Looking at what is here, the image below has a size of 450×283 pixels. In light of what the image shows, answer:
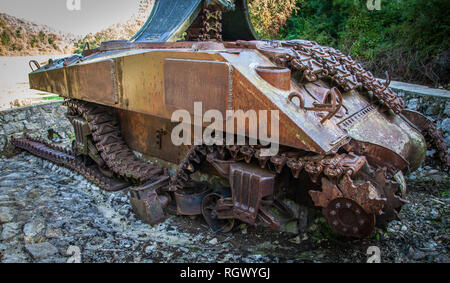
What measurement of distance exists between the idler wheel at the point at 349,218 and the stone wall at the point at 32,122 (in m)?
6.36

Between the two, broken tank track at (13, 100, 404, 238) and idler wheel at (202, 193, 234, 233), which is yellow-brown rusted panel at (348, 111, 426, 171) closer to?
broken tank track at (13, 100, 404, 238)

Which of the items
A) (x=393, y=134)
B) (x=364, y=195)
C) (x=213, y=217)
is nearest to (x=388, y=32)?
(x=393, y=134)

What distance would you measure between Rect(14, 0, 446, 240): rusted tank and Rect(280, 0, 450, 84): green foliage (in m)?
4.42

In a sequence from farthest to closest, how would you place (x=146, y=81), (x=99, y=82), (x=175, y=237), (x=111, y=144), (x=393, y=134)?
(x=111, y=144) → (x=99, y=82) → (x=393, y=134) → (x=146, y=81) → (x=175, y=237)

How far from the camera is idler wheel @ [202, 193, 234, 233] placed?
365cm

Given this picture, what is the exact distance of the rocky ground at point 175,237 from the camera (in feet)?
10.3

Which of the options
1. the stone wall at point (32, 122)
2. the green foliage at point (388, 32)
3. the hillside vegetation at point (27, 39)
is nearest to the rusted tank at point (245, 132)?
the stone wall at point (32, 122)

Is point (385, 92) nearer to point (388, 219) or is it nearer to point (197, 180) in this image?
point (388, 219)

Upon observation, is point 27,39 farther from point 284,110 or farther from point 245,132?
point 284,110

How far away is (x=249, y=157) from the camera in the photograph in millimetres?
3135

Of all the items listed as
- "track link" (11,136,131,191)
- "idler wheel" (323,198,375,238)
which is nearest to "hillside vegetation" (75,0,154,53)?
"track link" (11,136,131,191)

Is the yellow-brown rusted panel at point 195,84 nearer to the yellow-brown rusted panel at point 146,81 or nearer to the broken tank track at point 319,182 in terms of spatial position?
the yellow-brown rusted panel at point 146,81

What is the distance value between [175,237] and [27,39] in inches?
484

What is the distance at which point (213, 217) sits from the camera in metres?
3.71
